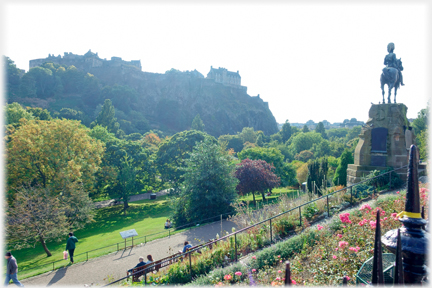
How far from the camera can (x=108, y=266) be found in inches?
388

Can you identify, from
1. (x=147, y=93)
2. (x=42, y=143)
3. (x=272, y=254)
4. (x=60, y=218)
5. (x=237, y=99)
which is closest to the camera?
(x=272, y=254)

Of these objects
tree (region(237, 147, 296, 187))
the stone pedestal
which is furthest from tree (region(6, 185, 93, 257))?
tree (region(237, 147, 296, 187))

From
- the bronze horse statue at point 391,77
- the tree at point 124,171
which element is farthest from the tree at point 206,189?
the tree at point 124,171

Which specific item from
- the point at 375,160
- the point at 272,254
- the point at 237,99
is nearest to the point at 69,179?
the point at 272,254

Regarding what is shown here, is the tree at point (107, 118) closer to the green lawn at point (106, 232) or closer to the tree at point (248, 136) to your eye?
the green lawn at point (106, 232)

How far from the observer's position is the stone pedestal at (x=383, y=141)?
12219mm

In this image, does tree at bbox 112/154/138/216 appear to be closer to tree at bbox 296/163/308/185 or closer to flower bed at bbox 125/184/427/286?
flower bed at bbox 125/184/427/286

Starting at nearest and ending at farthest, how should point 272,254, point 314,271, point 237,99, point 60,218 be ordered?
point 314,271 → point 272,254 → point 60,218 → point 237,99

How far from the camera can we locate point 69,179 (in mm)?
18156

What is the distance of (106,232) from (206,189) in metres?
9.27

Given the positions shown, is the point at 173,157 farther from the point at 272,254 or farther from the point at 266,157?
the point at 272,254

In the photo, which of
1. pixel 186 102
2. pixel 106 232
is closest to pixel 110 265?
pixel 106 232

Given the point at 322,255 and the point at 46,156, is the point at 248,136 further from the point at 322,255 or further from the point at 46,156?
the point at 322,255

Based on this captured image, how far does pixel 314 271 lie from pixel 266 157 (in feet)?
82.3
